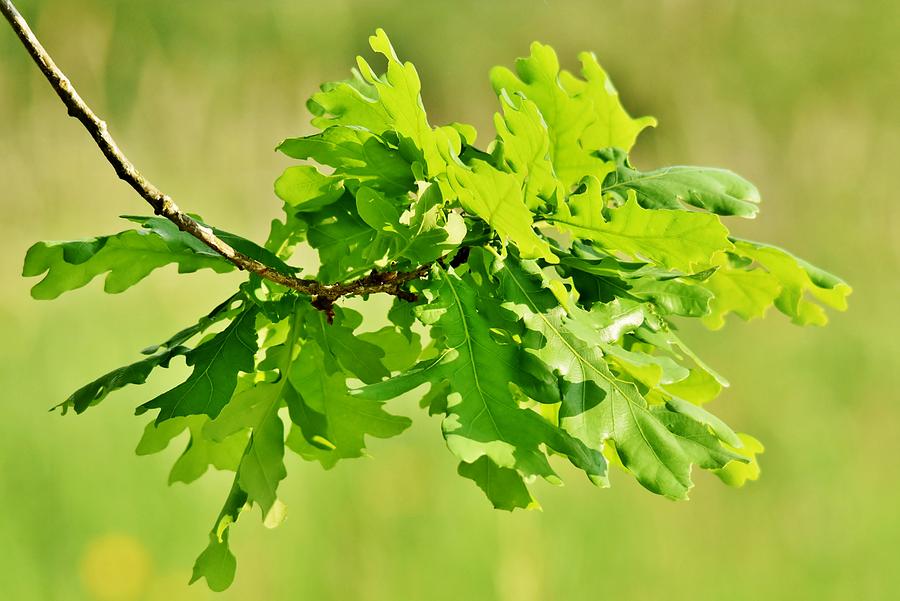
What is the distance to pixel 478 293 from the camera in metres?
0.48

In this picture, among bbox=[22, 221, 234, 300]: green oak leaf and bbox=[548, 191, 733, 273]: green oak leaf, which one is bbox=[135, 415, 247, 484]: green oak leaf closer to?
bbox=[22, 221, 234, 300]: green oak leaf

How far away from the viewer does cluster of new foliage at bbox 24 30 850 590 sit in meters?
0.45

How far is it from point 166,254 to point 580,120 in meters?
0.24

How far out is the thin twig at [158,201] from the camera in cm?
45

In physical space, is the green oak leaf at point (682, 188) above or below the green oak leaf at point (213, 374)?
above

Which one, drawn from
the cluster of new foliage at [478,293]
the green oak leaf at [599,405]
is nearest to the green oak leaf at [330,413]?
the cluster of new foliage at [478,293]

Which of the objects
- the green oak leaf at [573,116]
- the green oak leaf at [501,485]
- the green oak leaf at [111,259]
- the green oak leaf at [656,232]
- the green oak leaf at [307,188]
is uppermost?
the green oak leaf at [573,116]

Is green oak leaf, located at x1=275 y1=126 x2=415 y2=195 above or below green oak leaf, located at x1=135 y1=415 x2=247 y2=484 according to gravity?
above

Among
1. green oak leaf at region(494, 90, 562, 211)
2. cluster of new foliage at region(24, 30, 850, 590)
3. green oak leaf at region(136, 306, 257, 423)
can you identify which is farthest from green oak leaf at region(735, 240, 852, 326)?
green oak leaf at region(136, 306, 257, 423)

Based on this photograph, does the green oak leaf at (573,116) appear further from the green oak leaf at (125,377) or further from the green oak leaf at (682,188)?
the green oak leaf at (125,377)

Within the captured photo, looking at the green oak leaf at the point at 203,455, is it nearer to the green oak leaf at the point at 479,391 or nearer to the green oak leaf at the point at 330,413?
the green oak leaf at the point at 330,413

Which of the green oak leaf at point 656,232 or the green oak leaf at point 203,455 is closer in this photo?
the green oak leaf at point 656,232

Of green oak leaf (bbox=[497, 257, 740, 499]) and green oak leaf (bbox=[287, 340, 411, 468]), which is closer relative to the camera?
green oak leaf (bbox=[497, 257, 740, 499])

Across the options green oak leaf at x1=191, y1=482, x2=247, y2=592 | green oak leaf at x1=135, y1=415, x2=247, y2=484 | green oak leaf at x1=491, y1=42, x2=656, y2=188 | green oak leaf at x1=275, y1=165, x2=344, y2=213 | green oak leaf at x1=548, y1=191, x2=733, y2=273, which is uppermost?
green oak leaf at x1=491, y1=42, x2=656, y2=188
